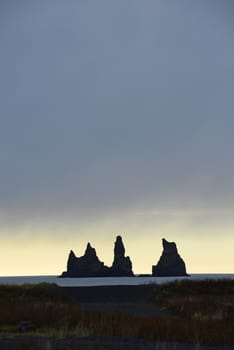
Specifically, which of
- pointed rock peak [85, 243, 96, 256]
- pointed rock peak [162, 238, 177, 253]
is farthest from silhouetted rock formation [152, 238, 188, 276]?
pointed rock peak [85, 243, 96, 256]

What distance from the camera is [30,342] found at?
1853 cm

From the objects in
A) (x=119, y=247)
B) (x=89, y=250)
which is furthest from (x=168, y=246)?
(x=89, y=250)

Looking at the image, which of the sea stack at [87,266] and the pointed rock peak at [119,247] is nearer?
the pointed rock peak at [119,247]

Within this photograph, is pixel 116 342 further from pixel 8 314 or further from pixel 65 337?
pixel 8 314

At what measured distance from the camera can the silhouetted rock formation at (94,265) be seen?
17250cm

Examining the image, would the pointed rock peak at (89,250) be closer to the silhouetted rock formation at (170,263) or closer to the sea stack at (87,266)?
the sea stack at (87,266)

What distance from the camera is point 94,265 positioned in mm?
178125

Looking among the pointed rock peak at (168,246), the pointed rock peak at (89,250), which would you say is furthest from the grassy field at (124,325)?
the pointed rock peak at (89,250)

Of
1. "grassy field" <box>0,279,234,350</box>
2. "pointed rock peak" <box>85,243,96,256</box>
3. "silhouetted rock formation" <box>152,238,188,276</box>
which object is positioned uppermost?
"pointed rock peak" <box>85,243,96,256</box>

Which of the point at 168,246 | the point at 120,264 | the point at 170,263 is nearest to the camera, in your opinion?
the point at 168,246

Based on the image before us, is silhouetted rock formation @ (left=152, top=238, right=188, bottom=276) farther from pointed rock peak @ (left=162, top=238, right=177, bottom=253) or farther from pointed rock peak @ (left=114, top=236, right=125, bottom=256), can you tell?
pointed rock peak @ (left=114, top=236, right=125, bottom=256)

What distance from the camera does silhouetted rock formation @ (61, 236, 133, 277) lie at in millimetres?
172500

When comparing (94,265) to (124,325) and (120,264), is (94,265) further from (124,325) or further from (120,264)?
(124,325)

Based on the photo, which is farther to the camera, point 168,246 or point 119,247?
point 119,247
